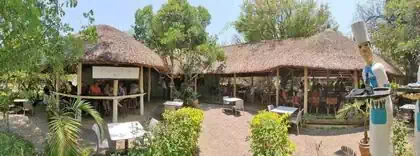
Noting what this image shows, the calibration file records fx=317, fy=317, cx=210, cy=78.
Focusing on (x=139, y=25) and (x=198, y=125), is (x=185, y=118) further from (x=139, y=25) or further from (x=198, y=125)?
(x=139, y=25)

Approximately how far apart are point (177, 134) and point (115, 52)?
6.09 m

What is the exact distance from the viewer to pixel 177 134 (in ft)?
21.4

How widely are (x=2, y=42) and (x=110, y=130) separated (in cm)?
307

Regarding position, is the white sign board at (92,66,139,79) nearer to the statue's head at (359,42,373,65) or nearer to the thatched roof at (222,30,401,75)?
the thatched roof at (222,30,401,75)

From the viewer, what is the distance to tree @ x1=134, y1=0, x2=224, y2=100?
15580 mm

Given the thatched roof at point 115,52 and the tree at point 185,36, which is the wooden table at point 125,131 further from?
the tree at point 185,36

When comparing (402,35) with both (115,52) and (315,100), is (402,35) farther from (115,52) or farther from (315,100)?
(115,52)

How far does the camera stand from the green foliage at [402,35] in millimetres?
15250

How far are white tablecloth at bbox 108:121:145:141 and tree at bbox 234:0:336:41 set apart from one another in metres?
21.4

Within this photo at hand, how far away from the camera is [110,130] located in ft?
23.8

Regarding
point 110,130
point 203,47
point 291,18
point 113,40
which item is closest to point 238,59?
point 203,47

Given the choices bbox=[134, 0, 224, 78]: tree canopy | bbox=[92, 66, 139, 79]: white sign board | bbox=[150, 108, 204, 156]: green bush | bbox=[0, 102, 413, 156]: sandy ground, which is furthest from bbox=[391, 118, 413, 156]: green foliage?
bbox=[134, 0, 224, 78]: tree canopy

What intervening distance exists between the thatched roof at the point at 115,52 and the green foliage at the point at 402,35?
1215 cm

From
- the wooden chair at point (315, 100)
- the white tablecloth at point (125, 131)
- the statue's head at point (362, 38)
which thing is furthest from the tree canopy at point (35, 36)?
the wooden chair at point (315, 100)
